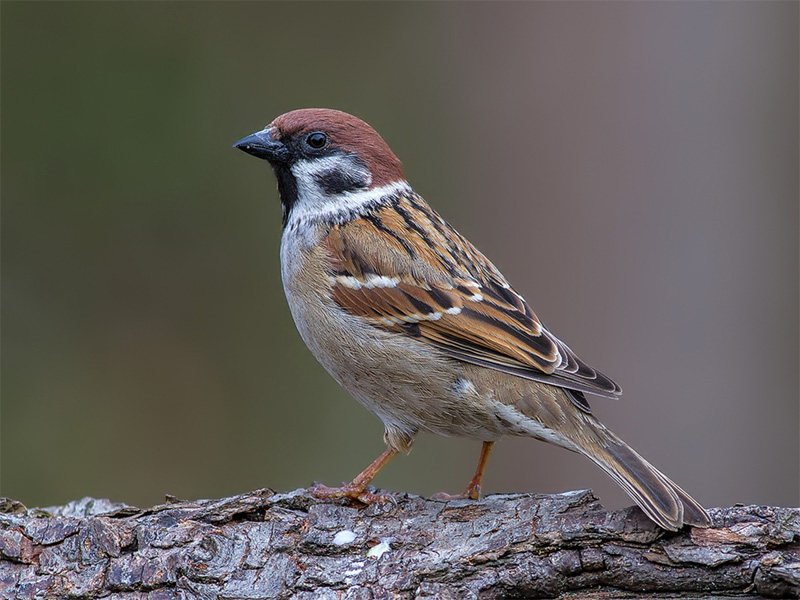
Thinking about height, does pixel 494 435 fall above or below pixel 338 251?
below

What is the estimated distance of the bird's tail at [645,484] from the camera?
376 cm

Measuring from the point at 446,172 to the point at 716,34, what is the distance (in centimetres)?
326

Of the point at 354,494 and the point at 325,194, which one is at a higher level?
the point at 325,194

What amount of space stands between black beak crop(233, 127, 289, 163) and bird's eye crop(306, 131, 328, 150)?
14cm

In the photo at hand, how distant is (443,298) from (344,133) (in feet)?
3.85

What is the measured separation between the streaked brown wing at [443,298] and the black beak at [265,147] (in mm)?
548

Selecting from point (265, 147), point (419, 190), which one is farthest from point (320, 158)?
point (419, 190)

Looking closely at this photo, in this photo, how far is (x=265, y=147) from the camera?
5.29 m

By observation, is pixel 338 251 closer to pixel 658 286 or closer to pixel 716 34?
pixel 658 286

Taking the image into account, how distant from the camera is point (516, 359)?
177 inches

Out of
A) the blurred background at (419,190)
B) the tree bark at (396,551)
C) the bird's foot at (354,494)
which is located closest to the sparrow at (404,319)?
the bird's foot at (354,494)

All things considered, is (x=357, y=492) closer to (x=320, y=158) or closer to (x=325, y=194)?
(x=325, y=194)

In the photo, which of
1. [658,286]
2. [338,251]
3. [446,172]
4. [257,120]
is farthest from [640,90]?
[257,120]

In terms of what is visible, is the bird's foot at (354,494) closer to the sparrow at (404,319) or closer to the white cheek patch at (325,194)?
the sparrow at (404,319)
